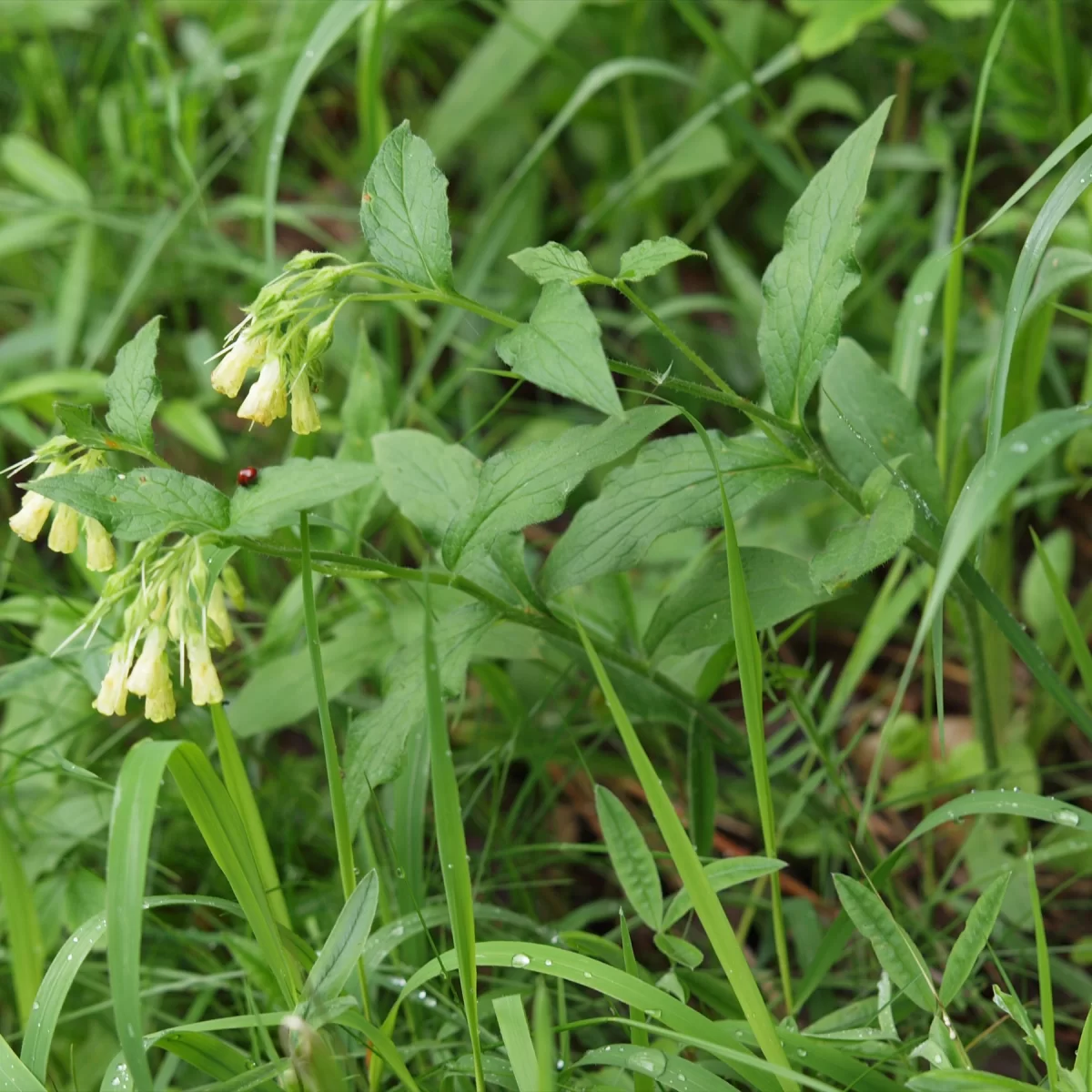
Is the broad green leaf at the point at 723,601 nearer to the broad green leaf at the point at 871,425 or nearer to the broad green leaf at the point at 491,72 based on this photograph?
the broad green leaf at the point at 871,425

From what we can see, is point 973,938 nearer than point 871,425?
Yes

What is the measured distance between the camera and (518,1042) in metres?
1.15

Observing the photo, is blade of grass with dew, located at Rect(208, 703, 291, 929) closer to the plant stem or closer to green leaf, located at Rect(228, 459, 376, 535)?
the plant stem

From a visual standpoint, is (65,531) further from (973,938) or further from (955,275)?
(955,275)

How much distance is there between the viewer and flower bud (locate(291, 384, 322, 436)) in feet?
3.94

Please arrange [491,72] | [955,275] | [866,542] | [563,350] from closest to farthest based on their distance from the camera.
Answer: [563,350] < [866,542] < [955,275] < [491,72]

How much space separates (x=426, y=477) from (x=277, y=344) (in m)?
0.38

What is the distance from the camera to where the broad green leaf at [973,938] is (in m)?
1.15

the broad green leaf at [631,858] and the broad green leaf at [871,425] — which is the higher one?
the broad green leaf at [871,425]

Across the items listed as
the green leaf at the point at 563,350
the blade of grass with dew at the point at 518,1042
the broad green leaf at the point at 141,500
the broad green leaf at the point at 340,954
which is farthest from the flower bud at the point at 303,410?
the blade of grass with dew at the point at 518,1042

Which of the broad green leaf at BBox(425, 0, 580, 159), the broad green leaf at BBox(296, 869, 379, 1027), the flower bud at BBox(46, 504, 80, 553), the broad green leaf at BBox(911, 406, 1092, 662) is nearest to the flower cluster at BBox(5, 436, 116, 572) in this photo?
the flower bud at BBox(46, 504, 80, 553)

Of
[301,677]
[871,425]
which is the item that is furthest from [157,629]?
[871,425]

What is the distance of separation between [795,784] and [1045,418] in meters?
0.83

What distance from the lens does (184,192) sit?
2.68 metres
